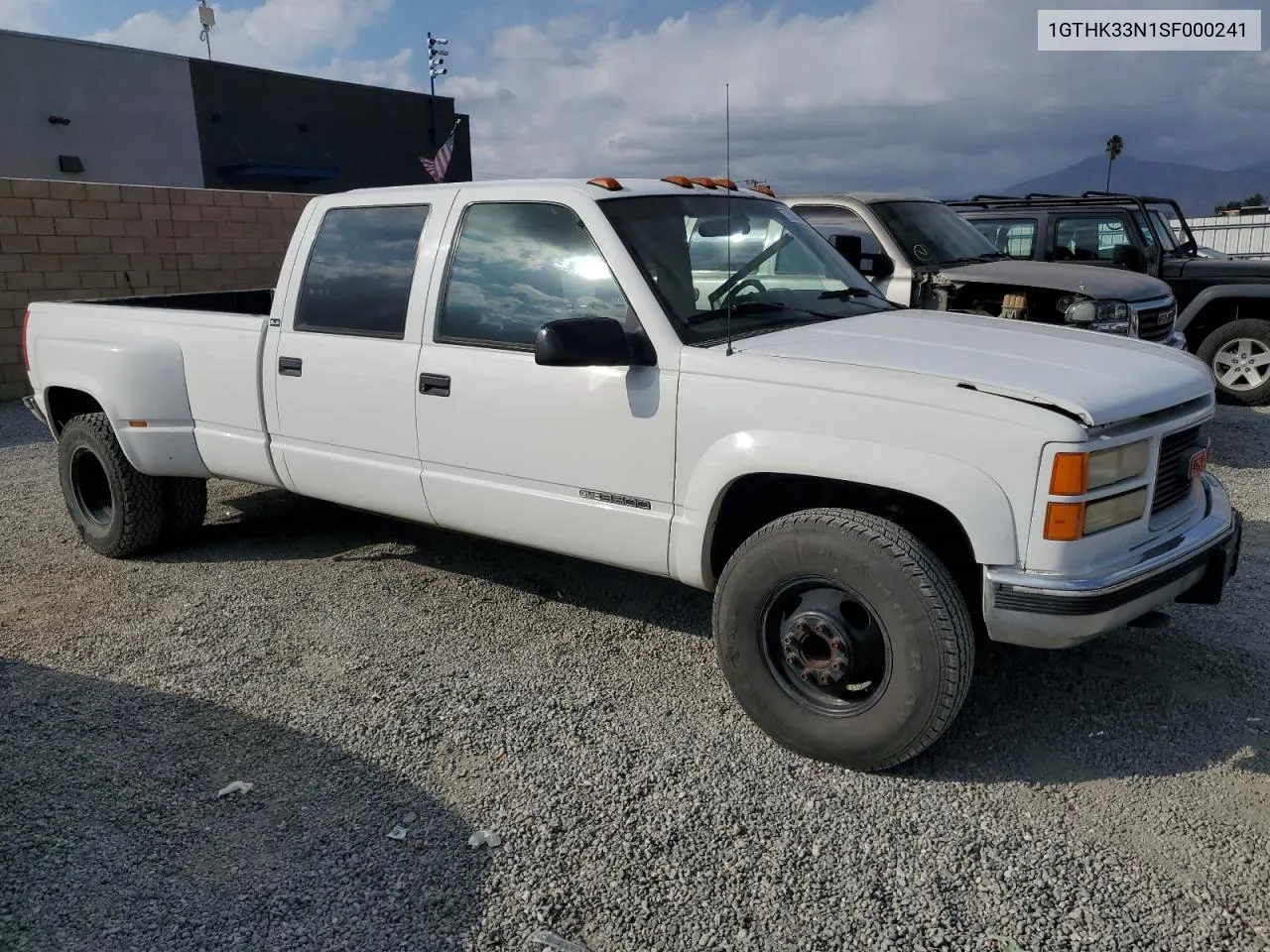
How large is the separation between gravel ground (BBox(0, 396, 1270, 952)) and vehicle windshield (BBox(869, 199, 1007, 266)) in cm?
364

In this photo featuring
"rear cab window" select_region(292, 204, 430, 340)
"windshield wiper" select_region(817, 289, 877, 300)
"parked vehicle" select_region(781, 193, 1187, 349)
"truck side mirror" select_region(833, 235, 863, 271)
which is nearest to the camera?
"windshield wiper" select_region(817, 289, 877, 300)

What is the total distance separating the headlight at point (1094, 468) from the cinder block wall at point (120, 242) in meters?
11.2

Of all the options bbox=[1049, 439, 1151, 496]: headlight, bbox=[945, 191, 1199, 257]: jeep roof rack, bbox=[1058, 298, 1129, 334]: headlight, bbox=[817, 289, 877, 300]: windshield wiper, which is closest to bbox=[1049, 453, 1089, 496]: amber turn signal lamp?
bbox=[1049, 439, 1151, 496]: headlight

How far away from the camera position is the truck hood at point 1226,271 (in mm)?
8992

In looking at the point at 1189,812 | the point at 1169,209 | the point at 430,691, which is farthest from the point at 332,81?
the point at 1189,812

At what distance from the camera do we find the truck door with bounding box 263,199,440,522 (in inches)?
168

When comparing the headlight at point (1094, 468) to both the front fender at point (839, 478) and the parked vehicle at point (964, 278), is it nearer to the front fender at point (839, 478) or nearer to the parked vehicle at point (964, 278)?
the front fender at point (839, 478)

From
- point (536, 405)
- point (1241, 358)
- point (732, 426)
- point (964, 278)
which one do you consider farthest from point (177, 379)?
point (1241, 358)

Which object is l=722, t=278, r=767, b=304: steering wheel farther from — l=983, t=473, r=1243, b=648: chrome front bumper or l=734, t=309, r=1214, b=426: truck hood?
l=983, t=473, r=1243, b=648: chrome front bumper

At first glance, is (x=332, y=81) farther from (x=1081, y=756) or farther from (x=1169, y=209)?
(x=1081, y=756)

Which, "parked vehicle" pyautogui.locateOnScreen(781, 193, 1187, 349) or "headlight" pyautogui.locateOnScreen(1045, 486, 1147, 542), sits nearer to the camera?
"headlight" pyautogui.locateOnScreen(1045, 486, 1147, 542)

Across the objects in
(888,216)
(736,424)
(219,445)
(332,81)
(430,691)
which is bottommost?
(430,691)

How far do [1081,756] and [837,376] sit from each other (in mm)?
1525

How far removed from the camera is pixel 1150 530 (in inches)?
126
